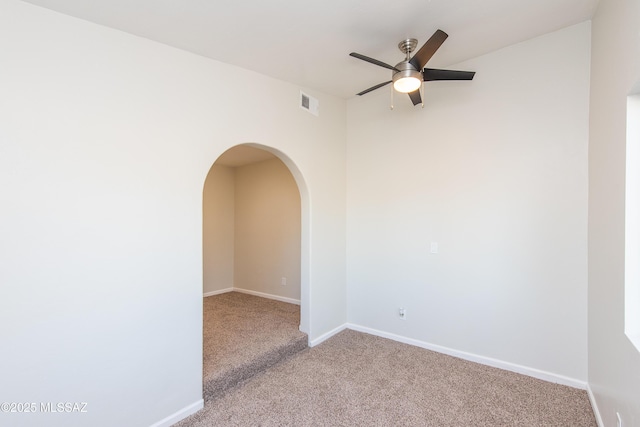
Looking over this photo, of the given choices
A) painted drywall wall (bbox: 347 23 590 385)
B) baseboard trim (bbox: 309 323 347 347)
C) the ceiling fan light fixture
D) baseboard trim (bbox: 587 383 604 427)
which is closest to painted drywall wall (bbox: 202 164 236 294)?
baseboard trim (bbox: 309 323 347 347)

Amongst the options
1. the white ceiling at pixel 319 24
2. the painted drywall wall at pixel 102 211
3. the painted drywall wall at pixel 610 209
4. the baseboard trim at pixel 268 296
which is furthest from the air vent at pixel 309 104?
the baseboard trim at pixel 268 296

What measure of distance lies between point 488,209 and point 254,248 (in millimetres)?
3832

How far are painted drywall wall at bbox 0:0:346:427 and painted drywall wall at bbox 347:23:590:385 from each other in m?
1.77

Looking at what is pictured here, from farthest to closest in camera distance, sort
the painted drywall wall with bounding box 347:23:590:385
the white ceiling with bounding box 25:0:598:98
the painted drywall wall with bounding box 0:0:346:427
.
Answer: the painted drywall wall with bounding box 347:23:590:385 < the white ceiling with bounding box 25:0:598:98 < the painted drywall wall with bounding box 0:0:346:427

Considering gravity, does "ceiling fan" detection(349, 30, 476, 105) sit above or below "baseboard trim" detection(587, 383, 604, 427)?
above

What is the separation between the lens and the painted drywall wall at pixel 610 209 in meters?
1.50

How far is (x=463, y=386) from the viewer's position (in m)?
2.49

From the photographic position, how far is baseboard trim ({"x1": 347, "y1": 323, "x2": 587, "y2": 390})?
2449 millimetres

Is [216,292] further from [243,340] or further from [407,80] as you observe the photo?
[407,80]

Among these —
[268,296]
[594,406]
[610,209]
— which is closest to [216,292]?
[268,296]

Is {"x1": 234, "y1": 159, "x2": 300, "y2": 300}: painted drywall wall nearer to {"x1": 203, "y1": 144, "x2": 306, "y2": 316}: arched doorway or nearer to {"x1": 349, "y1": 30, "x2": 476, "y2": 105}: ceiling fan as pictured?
{"x1": 203, "y1": 144, "x2": 306, "y2": 316}: arched doorway

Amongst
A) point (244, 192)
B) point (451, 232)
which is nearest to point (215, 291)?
point (244, 192)

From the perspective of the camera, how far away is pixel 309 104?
3.36 m

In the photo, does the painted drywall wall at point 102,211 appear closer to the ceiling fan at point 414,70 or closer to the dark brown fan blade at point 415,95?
the ceiling fan at point 414,70
